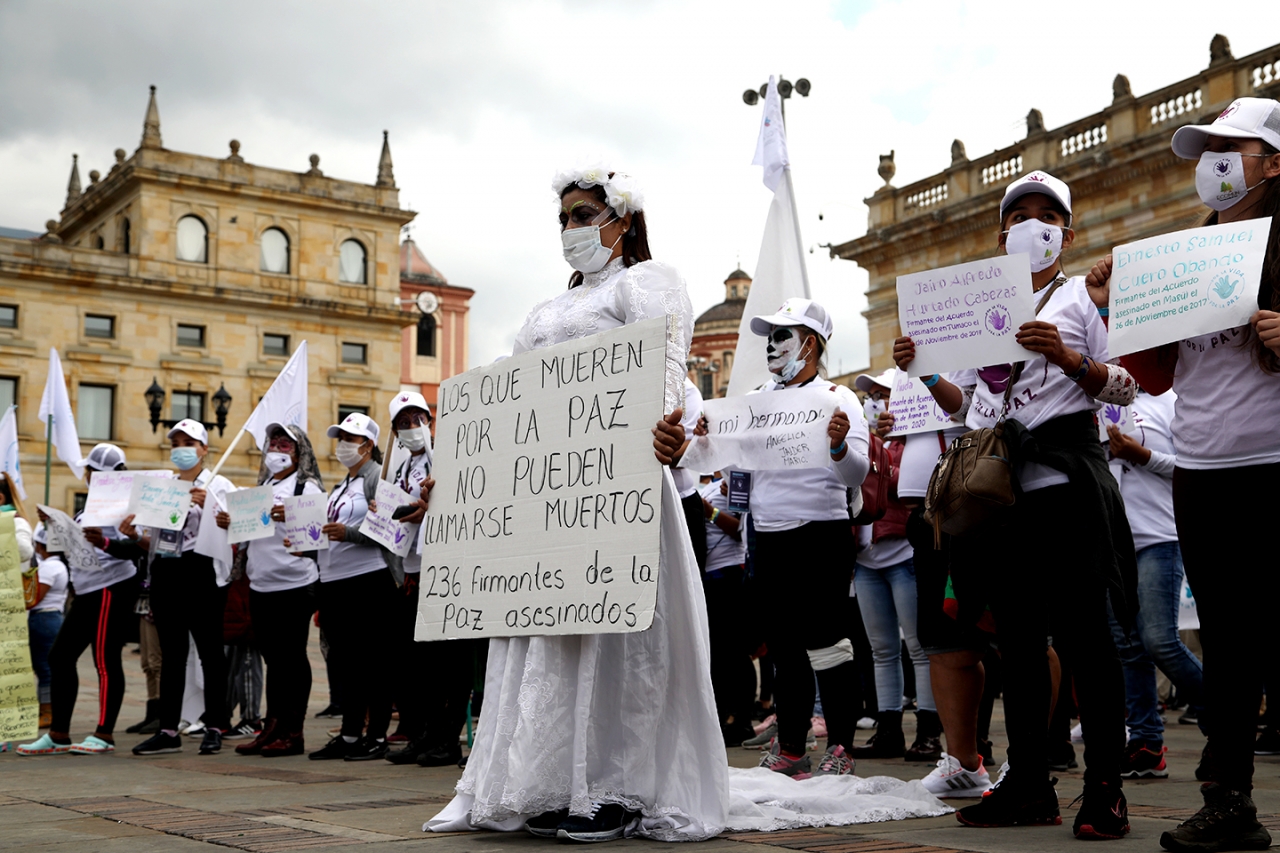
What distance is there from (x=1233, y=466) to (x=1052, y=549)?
2.16 feet

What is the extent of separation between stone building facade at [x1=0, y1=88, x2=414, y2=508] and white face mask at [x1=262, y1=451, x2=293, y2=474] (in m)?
45.1

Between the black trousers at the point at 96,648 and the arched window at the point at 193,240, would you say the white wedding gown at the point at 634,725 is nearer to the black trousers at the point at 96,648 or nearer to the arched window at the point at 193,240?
the black trousers at the point at 96,648

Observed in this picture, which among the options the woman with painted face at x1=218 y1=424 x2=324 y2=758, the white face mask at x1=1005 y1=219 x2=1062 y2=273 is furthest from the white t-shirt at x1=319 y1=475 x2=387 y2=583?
the white face mask at x1=1005 y1=219 x2=1062 y2=273

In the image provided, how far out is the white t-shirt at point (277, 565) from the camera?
326 inches

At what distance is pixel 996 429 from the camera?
439 centimetres

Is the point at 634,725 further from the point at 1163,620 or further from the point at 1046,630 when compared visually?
the point at 1163,620

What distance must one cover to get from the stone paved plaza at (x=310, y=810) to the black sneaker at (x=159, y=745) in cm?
24

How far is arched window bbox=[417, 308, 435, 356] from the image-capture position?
74.8 metres

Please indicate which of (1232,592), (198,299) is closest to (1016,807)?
(1232,592)

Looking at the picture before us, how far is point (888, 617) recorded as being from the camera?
302 inches

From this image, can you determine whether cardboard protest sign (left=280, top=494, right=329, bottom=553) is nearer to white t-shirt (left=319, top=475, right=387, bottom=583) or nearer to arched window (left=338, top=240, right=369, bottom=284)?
white t-shirt (left=319, top=475, right=387, bottom=583)

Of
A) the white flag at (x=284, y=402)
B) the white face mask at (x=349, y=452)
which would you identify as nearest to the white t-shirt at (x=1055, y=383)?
the white face mask at (x=349, y=452)

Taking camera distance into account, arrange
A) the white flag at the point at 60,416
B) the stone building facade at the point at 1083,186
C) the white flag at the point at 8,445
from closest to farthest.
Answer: the white flag at the point at 8,445, the white flag at the point at 60,416, the stone building facade at the point at 1083,186

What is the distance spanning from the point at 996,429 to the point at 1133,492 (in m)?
2.72
